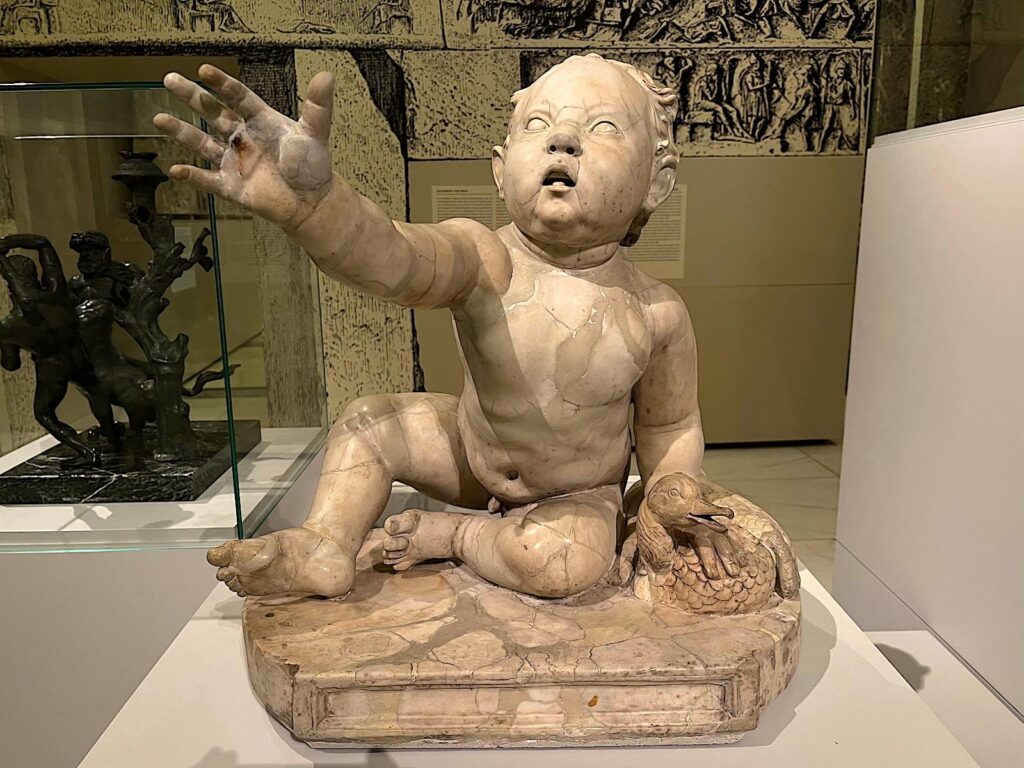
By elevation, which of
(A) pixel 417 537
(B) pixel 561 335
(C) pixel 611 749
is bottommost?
(C) pixel 611 749

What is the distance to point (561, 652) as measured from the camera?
1.04 metres

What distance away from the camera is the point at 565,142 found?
1.05 meters

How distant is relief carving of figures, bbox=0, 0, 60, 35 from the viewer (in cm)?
278

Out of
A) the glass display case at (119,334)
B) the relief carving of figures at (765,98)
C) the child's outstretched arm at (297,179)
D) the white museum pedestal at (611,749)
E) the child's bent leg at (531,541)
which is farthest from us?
the relief carving of figures at (765,98)

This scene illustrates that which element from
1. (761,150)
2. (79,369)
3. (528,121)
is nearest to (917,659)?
(528,121)

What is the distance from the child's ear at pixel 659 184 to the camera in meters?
1.19

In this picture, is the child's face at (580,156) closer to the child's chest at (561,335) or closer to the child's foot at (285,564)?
the child's chest at (561,335)

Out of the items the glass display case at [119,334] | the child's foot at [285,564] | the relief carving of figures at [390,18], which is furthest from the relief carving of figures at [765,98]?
the child's foot at [285,564]

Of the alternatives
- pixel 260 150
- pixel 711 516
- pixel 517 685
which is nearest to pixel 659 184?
pixel 711 516

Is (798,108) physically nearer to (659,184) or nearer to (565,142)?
(659,184)

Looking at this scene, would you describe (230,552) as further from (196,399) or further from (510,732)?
(196,399)

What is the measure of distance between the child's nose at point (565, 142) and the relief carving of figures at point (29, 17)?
2481 mm

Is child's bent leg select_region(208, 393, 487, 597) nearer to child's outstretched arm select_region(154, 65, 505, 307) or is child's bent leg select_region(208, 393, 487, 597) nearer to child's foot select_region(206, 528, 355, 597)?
child's foot select_region(206, 528, 355, 597)

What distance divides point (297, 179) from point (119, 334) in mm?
1230
